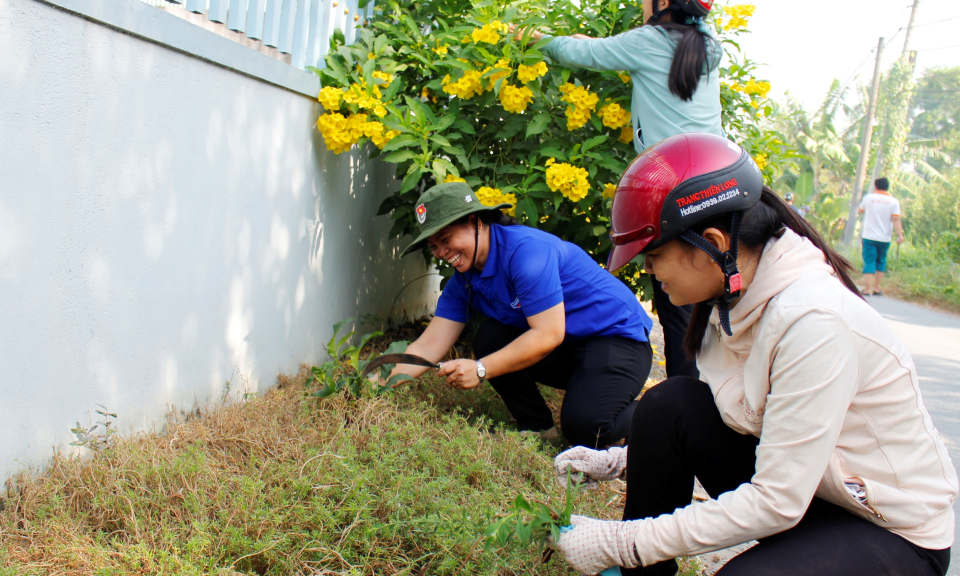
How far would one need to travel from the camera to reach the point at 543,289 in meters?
2.92

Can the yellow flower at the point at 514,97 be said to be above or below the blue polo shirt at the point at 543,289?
above

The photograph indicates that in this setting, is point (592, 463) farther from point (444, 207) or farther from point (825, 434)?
point (444, 207)

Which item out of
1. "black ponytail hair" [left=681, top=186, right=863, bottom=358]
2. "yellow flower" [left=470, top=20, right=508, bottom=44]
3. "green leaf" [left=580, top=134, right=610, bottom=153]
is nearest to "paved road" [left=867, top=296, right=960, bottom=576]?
"black ponytail hair" [left=681, top=186, right=863, bottom=358]

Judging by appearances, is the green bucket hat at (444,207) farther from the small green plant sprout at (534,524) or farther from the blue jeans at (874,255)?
the blue jeans at (874,255)

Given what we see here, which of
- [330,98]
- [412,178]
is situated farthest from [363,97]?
[412,178]

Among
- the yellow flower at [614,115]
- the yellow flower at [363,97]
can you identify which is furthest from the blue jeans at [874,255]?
the yellow flower at [363,97]

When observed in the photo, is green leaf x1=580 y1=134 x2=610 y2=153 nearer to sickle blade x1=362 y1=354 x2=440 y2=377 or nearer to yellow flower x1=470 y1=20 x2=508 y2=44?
yellow flower x1=470 y1=20 x2=508 y2=44

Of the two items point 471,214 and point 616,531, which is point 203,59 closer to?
point 471,214

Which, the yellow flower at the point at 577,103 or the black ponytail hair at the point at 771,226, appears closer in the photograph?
the black ponytail hair at the point at 771,226

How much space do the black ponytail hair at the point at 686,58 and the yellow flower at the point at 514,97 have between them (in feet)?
2.37

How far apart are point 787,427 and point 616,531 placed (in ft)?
1.51

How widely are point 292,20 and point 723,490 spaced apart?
2.90m

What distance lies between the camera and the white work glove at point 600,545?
1599 mm

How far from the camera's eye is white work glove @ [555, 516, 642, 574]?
1599mm
